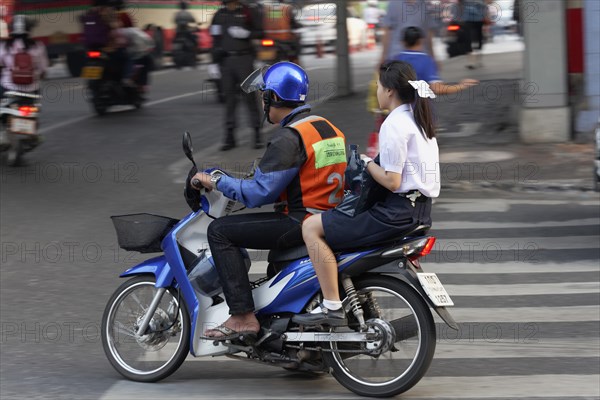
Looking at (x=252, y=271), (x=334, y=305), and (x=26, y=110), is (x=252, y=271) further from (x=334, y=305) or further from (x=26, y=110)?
(x=26, y=110)

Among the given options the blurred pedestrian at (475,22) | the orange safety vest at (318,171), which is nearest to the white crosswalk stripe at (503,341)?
the orange safety vest at (318,171)

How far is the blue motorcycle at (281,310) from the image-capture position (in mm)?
5722

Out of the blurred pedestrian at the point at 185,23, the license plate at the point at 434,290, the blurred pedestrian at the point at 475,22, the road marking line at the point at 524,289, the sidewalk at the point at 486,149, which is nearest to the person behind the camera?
the license plate at the point at 434,290

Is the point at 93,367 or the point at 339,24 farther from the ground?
the point at 339,24

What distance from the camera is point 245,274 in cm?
598

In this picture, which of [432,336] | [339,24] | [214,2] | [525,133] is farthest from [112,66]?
[214,2]

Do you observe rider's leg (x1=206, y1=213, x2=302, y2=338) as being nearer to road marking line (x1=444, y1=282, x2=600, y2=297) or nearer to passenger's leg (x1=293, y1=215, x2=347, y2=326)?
passenger's leg (x1=293, y1=215, x2=347, y2=326)

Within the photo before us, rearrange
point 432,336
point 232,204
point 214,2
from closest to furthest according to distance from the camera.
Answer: point 432,336
point 232,204
point 214,2

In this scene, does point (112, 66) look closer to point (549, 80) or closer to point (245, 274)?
point (549, 80)

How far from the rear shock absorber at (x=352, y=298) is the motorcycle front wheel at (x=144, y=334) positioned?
101 cm

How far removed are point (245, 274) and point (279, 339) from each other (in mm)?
401

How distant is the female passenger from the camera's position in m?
5.72

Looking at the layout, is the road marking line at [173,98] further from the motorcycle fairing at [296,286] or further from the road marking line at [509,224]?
the motorcycle fairing at [296,286]

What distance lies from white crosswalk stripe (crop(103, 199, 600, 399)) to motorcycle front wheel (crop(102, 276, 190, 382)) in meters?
0.12
